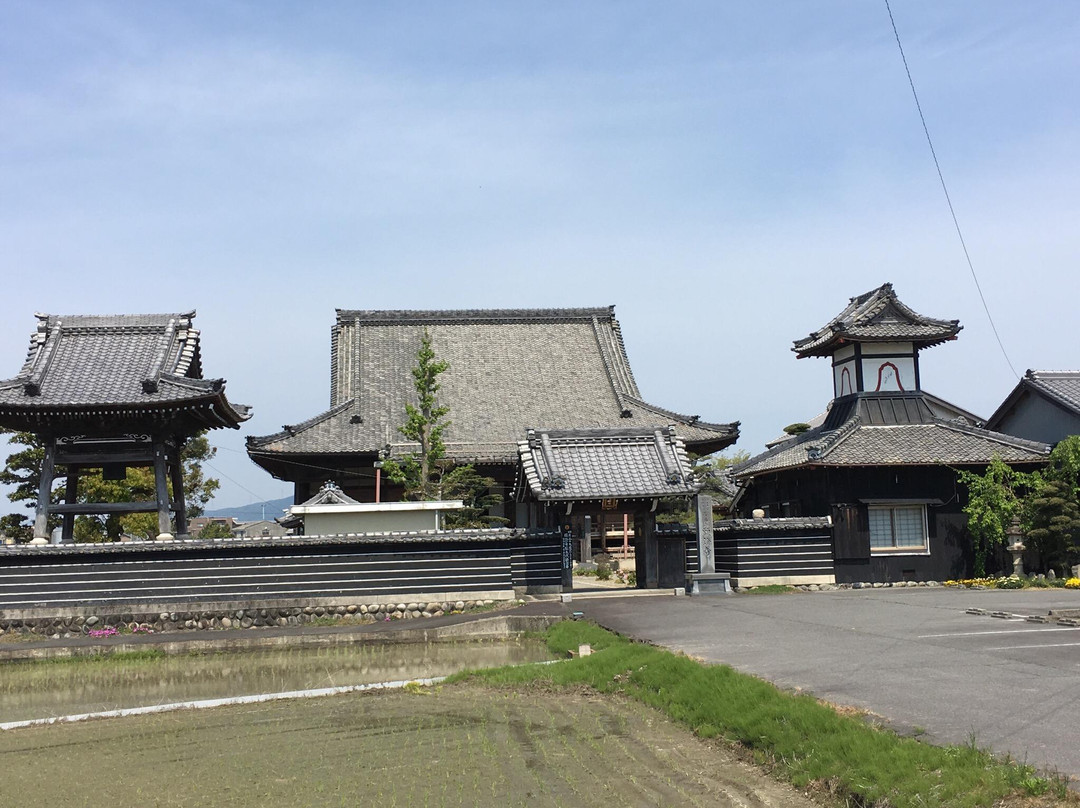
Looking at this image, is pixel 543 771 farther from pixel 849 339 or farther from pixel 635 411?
pixel 635 411

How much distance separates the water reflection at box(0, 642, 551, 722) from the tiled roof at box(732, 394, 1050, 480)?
11.1 metres

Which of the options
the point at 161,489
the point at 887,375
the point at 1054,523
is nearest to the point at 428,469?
the point at 161,489

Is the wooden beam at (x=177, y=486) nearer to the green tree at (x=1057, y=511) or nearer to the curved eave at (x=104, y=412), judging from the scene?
the curved eave at (x=104, y=412)

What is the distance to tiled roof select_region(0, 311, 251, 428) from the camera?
2233 centimetres

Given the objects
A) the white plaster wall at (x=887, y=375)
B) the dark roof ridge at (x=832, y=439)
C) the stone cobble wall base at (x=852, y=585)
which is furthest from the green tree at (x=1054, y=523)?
the white plaster wall at (x=887, y=375)

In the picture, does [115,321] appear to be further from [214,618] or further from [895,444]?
[895,444]

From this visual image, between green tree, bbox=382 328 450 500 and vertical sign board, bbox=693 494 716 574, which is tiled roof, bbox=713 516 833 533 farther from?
green tree, bbox=382 328 450 500

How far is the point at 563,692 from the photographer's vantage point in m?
12.0

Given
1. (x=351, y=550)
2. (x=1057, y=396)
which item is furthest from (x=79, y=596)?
(x=1057, y=396)

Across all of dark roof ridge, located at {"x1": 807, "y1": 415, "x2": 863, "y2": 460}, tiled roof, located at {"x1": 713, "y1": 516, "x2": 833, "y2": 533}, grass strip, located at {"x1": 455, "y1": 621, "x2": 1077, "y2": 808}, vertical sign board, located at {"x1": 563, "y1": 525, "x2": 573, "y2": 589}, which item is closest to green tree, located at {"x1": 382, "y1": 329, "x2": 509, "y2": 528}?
vertical sign board, located at {"x1": 563, "y1": 525, "x2": 573, "y2": 589}

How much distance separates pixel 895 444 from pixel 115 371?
20.1 meters

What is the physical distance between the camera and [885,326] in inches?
1088

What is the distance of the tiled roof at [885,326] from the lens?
89.2 feet

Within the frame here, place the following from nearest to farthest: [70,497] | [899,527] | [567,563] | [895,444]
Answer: [567,563] < [70,497] < [899,527] < [895,444]
